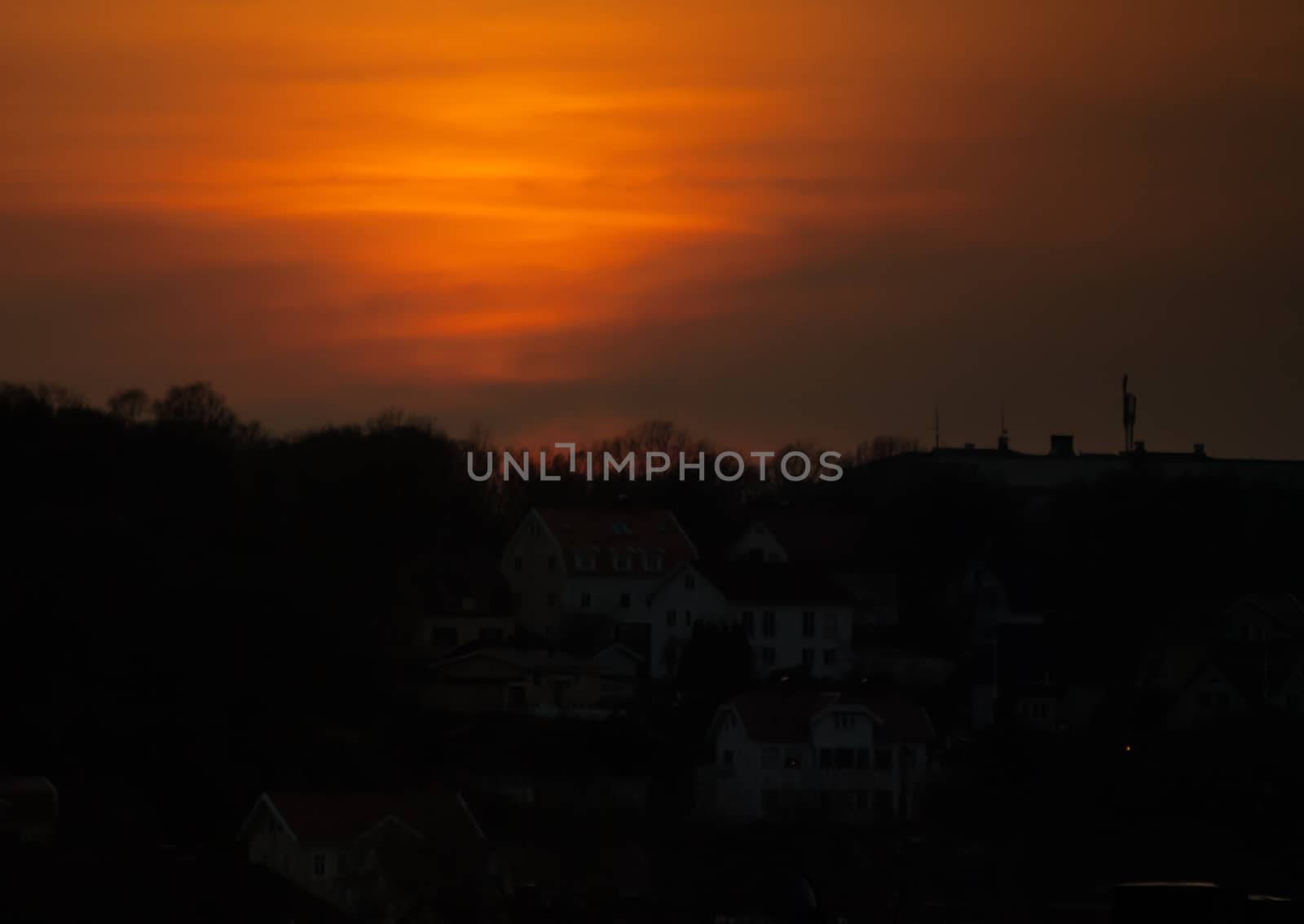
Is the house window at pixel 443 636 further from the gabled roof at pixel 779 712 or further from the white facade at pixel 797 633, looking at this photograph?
the gabled roof at pixel 779 712

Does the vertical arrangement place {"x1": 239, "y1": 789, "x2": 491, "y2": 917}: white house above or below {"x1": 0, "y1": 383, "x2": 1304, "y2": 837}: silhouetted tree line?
below

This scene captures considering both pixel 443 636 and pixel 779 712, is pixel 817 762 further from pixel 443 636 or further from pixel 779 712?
pixel 443 636

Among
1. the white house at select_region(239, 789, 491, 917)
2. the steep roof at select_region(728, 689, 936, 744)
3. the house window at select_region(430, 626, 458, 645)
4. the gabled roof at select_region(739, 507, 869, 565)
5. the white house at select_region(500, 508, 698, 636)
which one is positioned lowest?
the white house at select_region(239, 789, 491, 917)

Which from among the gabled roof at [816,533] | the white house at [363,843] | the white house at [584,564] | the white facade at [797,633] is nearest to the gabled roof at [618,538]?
the white house at [584,564]

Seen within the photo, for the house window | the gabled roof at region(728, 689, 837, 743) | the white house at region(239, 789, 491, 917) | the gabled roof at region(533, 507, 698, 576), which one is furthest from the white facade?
the white house at region(239, 789, 491, 917)

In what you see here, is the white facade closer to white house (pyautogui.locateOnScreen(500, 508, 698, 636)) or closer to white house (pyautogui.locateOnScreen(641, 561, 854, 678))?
white house (pyautogui.locateOnScreen(641, 561, 854, 678))

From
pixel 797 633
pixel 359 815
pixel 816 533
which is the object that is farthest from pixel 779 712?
pixel 816 533
